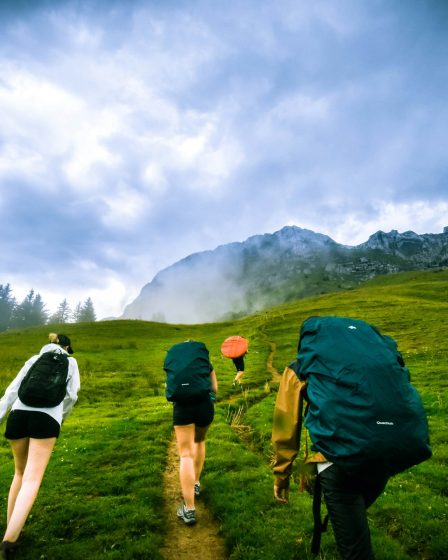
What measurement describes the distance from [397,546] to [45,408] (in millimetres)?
7903

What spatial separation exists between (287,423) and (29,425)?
5.16m

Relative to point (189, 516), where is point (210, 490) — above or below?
below

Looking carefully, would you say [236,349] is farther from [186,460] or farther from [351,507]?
[351,507]

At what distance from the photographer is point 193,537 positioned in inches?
323

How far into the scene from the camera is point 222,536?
822 cm

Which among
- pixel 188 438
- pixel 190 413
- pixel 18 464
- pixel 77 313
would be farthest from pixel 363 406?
pixel 77 313

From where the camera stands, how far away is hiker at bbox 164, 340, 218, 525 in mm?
8266

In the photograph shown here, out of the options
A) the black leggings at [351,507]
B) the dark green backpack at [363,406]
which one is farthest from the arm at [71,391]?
the black leggings at [351,507]

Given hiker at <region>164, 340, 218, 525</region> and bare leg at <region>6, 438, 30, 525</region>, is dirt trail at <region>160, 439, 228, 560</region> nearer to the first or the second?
hiker at <region>164, 340, 218, 525</region>

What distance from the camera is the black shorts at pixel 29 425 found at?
22.8ft

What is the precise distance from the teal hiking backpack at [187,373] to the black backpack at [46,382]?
92.0 inches

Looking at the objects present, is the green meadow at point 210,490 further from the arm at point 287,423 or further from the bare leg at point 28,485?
the arm at point 287,423

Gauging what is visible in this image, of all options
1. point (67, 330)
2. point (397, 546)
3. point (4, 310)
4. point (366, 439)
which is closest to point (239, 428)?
point (397, 546)

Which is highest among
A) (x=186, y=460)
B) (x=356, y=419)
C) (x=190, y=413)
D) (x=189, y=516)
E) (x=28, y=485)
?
(x=356, y=419)
